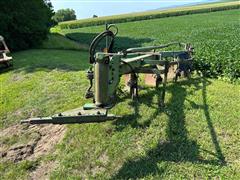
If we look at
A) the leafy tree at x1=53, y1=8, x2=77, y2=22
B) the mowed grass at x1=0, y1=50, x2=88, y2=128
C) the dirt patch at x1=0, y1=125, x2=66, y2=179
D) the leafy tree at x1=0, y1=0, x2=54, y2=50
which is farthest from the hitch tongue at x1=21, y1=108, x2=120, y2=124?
the leafy tree at x1=53, y1=8, x2=77, y2=22

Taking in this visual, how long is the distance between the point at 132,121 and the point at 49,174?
1.84 meters

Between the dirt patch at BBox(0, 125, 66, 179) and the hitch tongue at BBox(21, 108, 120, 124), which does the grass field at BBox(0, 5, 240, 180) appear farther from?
the hitch tongue at BBox(21, 108, 120, 124)

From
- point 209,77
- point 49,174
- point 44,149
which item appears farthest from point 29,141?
point 209,77

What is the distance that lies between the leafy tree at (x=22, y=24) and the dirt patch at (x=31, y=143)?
614 inches

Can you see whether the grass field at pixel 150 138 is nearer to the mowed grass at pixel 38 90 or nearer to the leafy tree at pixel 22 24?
the mowed grass at pixel 38 90

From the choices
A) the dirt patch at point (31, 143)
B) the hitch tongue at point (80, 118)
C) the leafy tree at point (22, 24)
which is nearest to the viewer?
the hitch tongue at point (80, 118)

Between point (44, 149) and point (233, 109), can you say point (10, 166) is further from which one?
point (233, 109)

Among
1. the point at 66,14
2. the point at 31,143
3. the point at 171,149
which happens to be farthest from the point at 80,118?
the point at 66,14

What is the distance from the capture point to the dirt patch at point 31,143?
6328 mm

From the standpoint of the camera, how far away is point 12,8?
23.2 m

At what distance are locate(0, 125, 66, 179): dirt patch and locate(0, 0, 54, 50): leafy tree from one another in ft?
51.2

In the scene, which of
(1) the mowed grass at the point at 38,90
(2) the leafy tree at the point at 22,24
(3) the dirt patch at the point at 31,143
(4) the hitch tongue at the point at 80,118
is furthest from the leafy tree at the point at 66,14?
(4) the hitch tongue at the point at 80,118

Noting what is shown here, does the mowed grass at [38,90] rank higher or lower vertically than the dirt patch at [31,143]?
higher

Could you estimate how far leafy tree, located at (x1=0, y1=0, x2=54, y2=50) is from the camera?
22.4 meters
